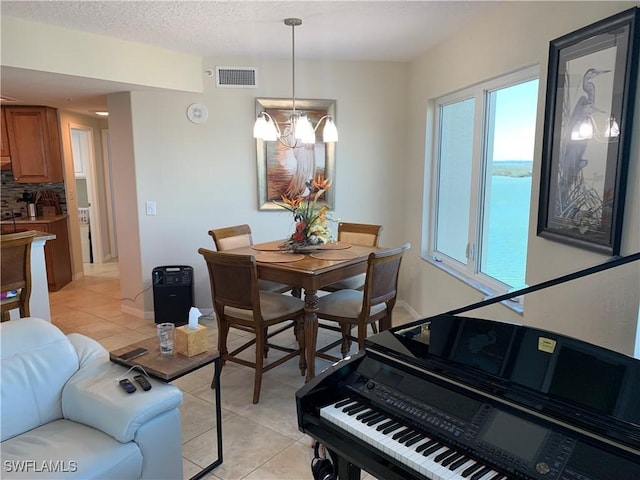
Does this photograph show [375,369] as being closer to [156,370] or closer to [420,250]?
[156,370]

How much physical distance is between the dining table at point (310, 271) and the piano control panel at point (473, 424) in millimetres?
1326

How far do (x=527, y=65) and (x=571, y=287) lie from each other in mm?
1318

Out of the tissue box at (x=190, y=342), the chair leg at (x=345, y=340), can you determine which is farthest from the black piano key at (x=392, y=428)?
the chair leg at (x=345, y=340)

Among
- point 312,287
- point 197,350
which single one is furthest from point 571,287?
point 197,350

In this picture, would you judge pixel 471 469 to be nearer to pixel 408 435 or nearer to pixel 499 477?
pixel 499 477

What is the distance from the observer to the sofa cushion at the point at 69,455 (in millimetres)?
1535

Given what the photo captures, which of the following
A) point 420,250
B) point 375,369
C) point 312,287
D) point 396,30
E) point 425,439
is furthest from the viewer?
point 420,250

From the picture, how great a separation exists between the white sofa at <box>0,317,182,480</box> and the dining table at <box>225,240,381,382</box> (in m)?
1.17

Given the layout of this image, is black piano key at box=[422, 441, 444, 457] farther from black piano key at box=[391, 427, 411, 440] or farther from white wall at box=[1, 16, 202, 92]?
white wall at box=[1, 16, 202, 92]

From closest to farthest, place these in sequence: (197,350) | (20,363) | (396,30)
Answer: (20,363) < (197,350) < (396,30)

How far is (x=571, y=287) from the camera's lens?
2141mm

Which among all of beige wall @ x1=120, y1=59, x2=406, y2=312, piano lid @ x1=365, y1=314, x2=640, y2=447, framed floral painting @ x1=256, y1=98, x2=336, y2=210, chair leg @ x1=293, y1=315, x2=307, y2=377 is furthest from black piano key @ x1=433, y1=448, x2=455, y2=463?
beige wall @ x1=120, y1=59, x2=406, y2=312

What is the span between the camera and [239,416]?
273 centimetres

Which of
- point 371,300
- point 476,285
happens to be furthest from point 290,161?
point 476,285
